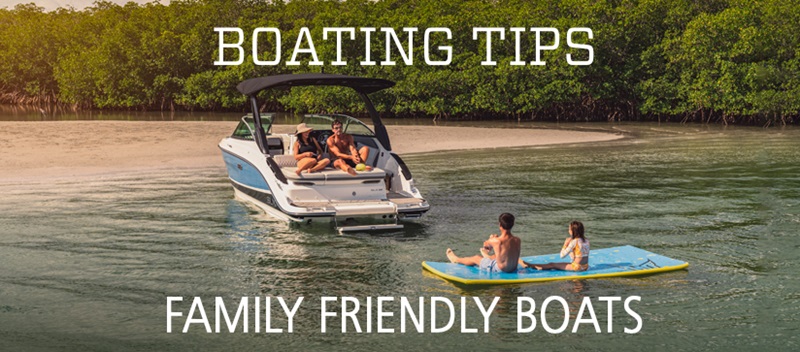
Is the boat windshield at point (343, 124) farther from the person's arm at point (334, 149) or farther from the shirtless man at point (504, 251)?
the shirtless man at point (504, 251)

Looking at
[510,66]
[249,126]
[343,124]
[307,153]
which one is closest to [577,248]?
[307,153]

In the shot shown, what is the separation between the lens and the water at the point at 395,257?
8.95 m

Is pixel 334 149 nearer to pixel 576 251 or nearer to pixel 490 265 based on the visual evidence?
pixel 490 265

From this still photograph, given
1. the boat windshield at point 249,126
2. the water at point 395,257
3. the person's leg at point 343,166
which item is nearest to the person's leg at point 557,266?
the water at point 395,257

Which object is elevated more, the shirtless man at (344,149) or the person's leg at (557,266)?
the shirtless man at (344,149)

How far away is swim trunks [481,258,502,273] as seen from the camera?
1120 centimetres

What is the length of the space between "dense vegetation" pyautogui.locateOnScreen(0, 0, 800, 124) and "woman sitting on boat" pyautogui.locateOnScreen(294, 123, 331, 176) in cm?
3548

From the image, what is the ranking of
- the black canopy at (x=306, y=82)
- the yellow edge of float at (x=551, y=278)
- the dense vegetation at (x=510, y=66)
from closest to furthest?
the yellow edge of float at (x=551, y=278) → the black canopy at (x=306, y=82) → the dense vegetation at (x=510, y=66)

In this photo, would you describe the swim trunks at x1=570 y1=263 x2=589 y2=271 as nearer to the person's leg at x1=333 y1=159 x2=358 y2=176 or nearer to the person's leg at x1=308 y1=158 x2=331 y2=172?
the person's leg at x1=333 y1=159 x2=358 y2=176

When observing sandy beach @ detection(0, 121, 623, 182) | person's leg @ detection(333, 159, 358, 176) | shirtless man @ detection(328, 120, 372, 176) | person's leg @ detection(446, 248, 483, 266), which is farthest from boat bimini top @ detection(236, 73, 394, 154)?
sandy beach @ detection(0, 121, 623, 182)

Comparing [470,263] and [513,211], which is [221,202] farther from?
[470,263]

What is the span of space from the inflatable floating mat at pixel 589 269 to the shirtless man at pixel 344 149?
4.60m

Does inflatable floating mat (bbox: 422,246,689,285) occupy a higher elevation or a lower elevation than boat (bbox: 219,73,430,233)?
lower

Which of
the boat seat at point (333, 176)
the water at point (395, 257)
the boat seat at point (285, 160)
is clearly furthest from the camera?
the boat seat at point (285, 160)
